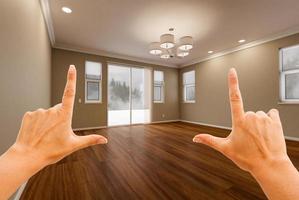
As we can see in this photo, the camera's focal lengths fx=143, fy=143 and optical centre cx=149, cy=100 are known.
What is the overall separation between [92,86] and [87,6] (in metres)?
2.99

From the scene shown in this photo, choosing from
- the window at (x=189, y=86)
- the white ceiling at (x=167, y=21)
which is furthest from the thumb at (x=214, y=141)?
the window at (x=189, y=86)

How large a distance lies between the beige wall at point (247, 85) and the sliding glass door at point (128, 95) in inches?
89.1

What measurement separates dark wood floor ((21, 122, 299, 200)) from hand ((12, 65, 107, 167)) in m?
1.29

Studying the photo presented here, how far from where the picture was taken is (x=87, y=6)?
277 cm

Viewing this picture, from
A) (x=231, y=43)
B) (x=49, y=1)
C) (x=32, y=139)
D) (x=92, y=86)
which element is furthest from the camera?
(x=92, y=86)

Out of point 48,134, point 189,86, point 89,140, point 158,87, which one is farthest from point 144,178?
point 189,86

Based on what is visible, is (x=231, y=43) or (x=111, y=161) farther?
(x=231, y=43)

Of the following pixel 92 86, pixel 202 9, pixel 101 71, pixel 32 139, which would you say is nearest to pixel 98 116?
pixel 92 86

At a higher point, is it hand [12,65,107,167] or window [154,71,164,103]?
window [154,71,164,103]

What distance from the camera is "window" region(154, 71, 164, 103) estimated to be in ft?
22.3

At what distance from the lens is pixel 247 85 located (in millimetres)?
4621

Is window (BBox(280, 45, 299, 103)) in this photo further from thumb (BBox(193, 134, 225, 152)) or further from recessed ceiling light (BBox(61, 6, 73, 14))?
recessed ceiling light (BBox(61, 6, 73, 14))

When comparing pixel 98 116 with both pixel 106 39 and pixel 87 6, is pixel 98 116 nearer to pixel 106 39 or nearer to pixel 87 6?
pixel 106 39

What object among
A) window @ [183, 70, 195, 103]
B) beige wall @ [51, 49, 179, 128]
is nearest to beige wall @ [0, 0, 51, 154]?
Answer: beige wall @ [51, 49, 179, 128]
